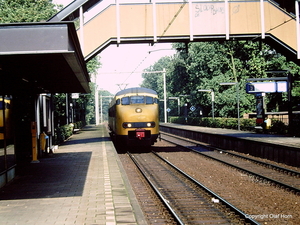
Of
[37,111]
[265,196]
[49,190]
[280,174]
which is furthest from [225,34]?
[49,190]

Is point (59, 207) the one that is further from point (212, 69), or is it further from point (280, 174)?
point (212, 69)

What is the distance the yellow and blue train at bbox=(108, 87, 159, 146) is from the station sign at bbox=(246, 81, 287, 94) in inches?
313

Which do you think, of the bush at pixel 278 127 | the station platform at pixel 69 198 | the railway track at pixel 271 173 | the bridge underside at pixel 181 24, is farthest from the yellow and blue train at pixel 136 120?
the bush at pixel 278 127

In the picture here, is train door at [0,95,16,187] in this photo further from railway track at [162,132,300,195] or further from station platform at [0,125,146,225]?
railway track at [162,132,300,195]

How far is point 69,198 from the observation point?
8203mm

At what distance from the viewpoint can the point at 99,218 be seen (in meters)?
6.45

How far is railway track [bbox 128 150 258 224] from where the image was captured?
7523 millimetres

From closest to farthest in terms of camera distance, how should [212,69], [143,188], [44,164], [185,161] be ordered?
[143,188] → [44,164] → [185,161] → [212,69]

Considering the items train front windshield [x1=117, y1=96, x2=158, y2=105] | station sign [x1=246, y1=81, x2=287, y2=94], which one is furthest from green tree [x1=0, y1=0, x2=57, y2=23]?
station sign [x1=246, y1=81, x2=287, y2=94]

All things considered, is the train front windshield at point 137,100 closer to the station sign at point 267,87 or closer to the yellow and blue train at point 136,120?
the yellow and blue train at point 136,120

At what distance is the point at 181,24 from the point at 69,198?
11765 millimetres

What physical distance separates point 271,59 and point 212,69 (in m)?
7.29
